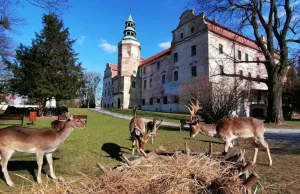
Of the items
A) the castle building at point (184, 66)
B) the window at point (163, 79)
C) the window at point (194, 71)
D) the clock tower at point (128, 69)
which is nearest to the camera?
the castle building at point (184, 66)

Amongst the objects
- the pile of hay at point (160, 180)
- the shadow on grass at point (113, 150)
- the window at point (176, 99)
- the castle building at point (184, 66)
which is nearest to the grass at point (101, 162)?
the shadow on grass at point (113, 150)

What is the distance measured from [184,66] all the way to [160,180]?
4160 centimetres

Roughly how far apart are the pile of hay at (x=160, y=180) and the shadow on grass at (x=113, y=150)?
6.28m

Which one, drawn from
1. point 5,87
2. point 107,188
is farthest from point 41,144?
point 5,87

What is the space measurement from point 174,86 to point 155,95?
8.22 m

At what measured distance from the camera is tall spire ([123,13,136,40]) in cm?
6480

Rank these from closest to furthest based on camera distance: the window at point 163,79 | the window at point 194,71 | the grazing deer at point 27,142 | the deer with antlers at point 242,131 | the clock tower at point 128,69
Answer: the grazing deer at point 27,142
the deer with antlers at point 242,131
the window at point 194,71
the window at point 163,79
the clock tower at point 128,69

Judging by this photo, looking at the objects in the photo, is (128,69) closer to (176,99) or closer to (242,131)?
(176,99)

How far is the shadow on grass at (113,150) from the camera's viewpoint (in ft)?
30.6

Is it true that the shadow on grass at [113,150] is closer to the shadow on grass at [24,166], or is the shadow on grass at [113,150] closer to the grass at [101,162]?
the grass at [101,162]

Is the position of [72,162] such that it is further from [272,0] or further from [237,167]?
[272,0]

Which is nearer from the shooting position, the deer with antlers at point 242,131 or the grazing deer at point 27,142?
the grazing deer at point 27,142

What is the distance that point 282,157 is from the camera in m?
8.82

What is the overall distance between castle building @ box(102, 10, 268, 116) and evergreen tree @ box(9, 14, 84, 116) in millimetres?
17204
